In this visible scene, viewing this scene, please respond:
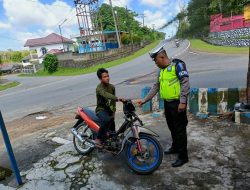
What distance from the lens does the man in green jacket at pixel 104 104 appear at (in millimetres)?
4334

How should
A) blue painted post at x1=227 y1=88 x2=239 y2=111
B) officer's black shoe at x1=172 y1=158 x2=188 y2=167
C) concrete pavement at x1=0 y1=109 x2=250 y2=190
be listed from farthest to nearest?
blue painted post at x1=227 y1=88 x2=239 y2=111 < officer's black shoe at x1=172 y1=158 x2=188 y2=167 < concrete pavement at x1=0 y1=109 x2=250 y2=190

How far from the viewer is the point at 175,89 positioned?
3955 mm

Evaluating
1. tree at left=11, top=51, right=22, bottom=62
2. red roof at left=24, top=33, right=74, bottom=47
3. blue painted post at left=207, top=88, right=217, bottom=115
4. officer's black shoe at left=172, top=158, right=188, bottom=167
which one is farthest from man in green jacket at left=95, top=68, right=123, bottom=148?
tree at left=11, top=51, right=22, bottom=62

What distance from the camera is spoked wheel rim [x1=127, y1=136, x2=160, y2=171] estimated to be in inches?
158

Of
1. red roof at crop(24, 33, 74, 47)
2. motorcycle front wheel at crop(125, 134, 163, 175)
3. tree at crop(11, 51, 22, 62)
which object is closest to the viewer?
motorcycle front wheel at crop(125, 134, 163, 175)

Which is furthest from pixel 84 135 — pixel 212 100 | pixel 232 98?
pixel 232 98

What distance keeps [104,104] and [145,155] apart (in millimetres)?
1112

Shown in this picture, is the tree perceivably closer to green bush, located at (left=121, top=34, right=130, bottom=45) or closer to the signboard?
green bush, located at (left=121, top=34, right=130, bottom=45)

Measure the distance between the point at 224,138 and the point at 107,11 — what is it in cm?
7389

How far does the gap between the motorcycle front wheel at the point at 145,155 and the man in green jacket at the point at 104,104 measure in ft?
1.80

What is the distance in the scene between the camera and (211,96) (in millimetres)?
6074

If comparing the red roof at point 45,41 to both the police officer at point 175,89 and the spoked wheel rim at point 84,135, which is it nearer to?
the spoked wheel rim at point 84,135

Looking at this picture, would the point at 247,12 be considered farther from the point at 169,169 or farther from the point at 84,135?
the point at 84,135

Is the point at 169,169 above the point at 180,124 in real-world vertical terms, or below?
below
